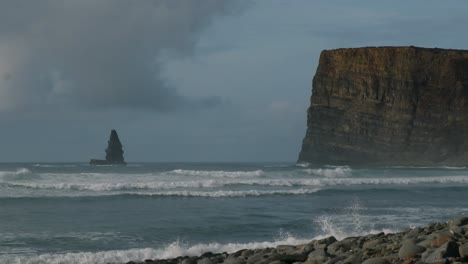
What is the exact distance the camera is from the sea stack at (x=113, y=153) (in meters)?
81.9

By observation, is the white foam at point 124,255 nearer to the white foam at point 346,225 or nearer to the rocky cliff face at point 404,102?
the white foam at point 346,225

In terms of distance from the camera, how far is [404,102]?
225ft

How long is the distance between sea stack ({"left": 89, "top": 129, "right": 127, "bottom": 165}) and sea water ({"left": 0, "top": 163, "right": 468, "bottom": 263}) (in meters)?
48.0

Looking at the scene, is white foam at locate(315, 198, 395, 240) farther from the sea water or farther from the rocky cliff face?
the rocky cliff face

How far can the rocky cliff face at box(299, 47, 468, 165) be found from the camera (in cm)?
6794

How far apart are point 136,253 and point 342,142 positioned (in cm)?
6204

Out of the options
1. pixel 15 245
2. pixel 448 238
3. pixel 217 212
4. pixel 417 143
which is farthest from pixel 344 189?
pixel 417 143

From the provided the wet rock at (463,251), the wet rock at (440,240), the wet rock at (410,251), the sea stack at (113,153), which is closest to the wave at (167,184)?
the wet rock at (440,240)

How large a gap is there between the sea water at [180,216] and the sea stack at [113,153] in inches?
1891

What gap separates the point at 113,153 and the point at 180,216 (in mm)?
64863

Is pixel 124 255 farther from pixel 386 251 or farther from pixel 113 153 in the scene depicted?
pixel 113 153

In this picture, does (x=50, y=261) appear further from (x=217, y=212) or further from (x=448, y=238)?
(x=217, y=212)

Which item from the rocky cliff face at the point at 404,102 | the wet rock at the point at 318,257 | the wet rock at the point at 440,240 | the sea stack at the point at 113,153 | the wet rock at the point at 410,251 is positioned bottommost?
the wet rock at the point at 318,257

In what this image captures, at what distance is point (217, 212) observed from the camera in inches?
800
